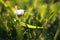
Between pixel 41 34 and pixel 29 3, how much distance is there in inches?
33.1

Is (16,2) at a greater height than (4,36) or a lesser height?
greater

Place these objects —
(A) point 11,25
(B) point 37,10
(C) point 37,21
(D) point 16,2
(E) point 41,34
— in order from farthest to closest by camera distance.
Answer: (D) point 16,2
(B) point 37,10
(C) point 37,21
(A) point 11,25
(E) point 41,34

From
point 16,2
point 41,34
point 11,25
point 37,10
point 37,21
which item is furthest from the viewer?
point 16,2

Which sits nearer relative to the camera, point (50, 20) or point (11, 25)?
point (11, 25)

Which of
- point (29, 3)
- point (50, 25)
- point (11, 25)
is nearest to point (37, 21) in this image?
point (50, 25)

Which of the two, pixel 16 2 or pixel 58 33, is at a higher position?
pixel 16 2

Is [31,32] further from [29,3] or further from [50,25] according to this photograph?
[29,3]

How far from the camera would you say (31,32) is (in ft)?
5.29

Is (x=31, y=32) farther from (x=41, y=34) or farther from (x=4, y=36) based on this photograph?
(x=4, y=36)

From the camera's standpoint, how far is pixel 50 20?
1.91 m

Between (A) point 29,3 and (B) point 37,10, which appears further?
(A) point 29,3

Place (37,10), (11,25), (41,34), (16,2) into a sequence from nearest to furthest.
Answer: (41,34), (11,25), (37,10), (16,2)

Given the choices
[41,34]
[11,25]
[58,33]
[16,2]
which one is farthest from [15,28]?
[16,2]

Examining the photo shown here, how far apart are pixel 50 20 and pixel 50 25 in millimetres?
42
